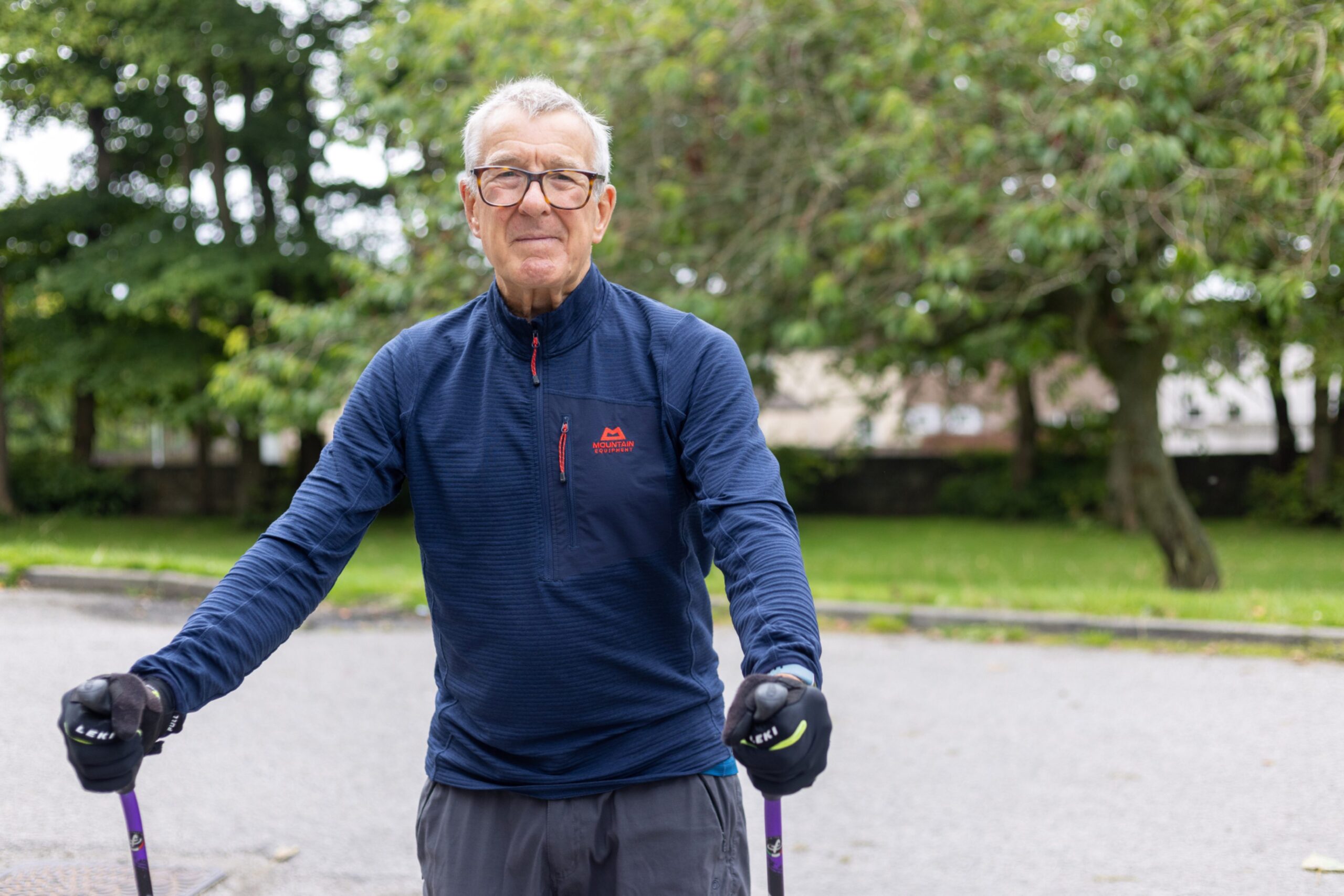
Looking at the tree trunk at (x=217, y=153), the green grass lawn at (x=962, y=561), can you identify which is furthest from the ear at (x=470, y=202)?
the tree trunk at (x=217, y=153)

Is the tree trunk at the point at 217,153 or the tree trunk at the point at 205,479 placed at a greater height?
the tree trunk at the point at 217,153

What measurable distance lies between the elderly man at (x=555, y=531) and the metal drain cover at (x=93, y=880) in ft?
7.75

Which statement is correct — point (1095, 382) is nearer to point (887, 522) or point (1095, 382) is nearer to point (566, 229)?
point (887, 522)

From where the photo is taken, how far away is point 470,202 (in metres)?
2.10

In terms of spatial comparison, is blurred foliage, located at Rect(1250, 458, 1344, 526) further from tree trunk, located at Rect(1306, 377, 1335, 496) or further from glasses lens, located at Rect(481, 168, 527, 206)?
glasses lens, located at Rect(481, 168, 527, 206)

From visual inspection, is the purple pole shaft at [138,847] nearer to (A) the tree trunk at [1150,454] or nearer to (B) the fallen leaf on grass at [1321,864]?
(B) the fallen leaf on grass at [1321,864]

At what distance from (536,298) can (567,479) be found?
1.05ft

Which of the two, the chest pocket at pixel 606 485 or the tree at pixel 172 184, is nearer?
the chest pocket at pixel 606 485

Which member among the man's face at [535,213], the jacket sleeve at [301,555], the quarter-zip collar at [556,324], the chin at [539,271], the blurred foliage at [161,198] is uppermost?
the blurred foliage at [161,198]

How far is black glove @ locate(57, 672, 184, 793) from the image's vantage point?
1.64 m

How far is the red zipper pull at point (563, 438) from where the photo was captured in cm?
198

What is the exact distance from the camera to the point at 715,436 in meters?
1.96

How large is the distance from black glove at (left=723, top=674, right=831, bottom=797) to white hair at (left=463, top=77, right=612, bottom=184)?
0.88m

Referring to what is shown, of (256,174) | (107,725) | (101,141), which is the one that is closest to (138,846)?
(107,725)
